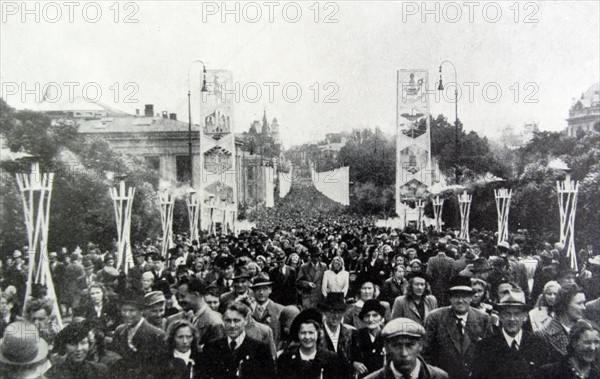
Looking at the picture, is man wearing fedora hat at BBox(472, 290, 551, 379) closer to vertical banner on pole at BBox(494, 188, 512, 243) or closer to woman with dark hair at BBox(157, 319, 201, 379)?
woman with dark hair at BBox(157, 319, 201, 379)

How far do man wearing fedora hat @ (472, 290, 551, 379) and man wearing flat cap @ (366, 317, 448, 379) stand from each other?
2.29 ft

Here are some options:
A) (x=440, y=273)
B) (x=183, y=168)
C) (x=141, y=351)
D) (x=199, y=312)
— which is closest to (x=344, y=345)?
(x=199, y=312)

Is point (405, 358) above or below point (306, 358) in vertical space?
above

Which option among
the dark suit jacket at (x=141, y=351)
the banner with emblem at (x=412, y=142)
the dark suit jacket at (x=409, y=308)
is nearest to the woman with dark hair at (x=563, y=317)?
the dark suit jacket at (x=409, y=308)

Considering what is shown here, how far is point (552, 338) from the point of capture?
5406mm

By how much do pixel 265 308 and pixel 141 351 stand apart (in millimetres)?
1393

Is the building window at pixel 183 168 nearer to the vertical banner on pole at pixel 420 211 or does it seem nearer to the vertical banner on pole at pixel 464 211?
the vertical banner on pole at pixel 420 211

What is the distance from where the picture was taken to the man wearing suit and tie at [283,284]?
26.9 ft

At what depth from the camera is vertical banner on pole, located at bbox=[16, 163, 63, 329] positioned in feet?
25.9

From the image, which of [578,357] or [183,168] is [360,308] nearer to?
[578,357]

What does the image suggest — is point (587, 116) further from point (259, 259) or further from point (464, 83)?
point (259, 259)

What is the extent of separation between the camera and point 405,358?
13.9 feet

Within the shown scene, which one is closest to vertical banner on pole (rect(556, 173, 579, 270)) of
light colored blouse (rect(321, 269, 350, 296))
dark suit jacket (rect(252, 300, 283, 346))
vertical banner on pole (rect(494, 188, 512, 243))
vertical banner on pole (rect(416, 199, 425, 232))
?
vertical banner on pole (rect(494, 188, 512, 243))

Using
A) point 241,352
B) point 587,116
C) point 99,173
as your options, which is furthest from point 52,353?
point 587,116
